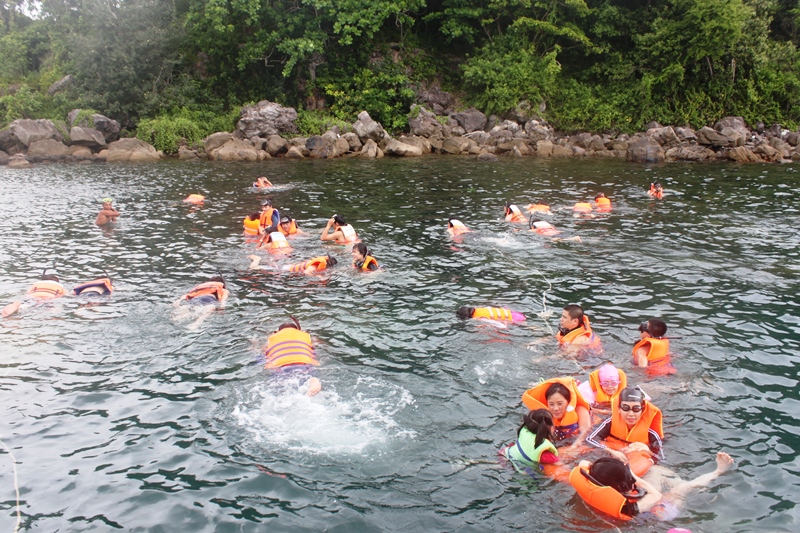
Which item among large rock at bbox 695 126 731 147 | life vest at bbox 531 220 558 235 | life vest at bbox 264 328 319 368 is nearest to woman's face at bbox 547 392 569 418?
life vest at bbox 264 328 319 368

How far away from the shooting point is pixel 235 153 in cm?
3431

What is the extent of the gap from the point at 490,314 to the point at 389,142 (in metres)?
26.7

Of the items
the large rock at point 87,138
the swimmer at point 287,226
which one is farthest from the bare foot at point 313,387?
the large rock at point 87,138

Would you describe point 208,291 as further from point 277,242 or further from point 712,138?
point 712,138

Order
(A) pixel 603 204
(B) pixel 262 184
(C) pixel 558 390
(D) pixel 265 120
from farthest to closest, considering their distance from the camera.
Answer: (D) pixel 265 120 < (B) pixel 262 184 < (A) pixel 603 204 < (C) pixel 558 390

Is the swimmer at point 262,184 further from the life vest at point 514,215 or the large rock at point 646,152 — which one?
the large rock at point 646,152

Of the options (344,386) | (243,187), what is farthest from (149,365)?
(243,187)

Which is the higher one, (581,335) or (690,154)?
(690,154)

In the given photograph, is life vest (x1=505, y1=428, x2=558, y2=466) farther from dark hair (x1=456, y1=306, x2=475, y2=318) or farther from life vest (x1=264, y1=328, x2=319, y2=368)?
dark hair (x1=456, y1=306, x2=475, y2=318)

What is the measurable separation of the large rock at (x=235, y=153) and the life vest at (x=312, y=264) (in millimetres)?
21923

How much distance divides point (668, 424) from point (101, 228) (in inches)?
645

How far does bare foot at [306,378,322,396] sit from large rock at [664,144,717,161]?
96.7 feet

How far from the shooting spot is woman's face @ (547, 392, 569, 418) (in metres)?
7.25

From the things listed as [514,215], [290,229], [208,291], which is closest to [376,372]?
[208,291]
